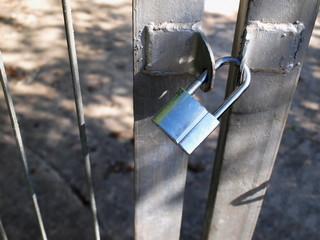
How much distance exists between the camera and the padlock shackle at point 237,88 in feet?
2.61

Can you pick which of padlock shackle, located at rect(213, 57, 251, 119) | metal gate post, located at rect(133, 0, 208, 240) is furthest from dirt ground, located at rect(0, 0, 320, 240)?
padlock shackle, located at rect(213, 57, 251, 119)

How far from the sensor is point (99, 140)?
9.04 ft

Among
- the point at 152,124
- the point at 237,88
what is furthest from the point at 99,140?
the point at 237,88

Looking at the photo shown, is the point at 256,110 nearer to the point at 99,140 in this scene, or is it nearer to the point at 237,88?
the point at 237,88

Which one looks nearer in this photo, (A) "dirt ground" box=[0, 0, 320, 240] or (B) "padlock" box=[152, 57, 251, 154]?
(B) "padlock" box=[152, 57, 251, 154]

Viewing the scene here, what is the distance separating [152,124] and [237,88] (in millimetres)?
234

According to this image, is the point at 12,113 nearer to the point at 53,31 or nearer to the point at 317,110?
the point at 317,110

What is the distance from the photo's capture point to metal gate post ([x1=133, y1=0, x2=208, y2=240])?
0.78 m

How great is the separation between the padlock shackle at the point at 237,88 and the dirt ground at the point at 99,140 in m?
1.55

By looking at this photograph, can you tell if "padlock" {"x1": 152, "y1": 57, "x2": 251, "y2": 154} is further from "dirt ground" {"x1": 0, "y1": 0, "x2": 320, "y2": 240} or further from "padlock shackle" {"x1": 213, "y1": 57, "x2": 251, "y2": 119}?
"dirt ground" {"x1": 0, "y1": 0, "x2": 320, "y2": 240}

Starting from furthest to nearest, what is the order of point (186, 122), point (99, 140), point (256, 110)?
point (99, 140), point (256, 110), point (186, 122)

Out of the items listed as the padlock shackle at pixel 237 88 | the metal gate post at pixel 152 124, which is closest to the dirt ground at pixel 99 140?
the metal gate post at pixel 152 124

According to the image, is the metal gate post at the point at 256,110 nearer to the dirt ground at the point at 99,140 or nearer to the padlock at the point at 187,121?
the padlock at the point at 187,121

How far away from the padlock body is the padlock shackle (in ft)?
0.11
